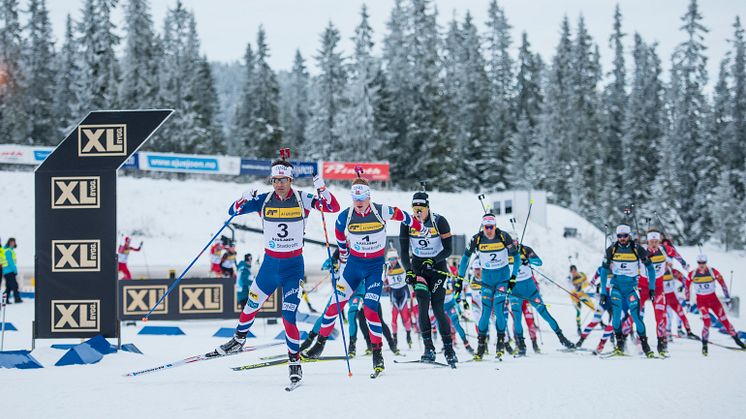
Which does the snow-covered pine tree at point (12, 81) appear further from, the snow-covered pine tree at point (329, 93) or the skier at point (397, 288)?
the skier at point (397, 288)

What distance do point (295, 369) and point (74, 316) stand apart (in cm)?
498

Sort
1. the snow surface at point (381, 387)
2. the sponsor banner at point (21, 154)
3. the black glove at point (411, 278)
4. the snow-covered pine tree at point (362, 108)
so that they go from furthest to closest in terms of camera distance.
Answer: the snow-covered pine tree at point (362, 108)
the sponsor banner at point (21, 154)
the black glove at point (411, 278)
the snow surface at point (381, 387)

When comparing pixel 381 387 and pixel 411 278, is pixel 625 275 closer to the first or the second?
pixel 411 278

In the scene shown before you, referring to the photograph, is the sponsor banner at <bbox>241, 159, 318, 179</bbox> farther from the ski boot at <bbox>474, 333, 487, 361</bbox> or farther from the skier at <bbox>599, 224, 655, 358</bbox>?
the ski boot at <bbox>474, 333, 487, 361</bbox>

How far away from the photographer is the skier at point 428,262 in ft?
34.2

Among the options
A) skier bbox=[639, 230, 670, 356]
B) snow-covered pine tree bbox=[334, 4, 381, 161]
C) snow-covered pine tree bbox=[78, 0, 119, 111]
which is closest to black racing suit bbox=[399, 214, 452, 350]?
skier bbox=[639, 230, 670, 356]

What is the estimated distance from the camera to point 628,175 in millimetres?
64500

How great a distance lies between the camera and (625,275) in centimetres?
1320

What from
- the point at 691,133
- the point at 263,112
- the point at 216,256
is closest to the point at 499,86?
the point at 691,133

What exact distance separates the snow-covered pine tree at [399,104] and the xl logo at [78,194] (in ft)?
142

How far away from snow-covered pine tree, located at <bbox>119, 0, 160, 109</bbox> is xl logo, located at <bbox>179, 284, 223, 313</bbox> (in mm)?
37052

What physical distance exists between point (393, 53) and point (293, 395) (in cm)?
5079

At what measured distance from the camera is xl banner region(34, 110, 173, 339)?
11.2m

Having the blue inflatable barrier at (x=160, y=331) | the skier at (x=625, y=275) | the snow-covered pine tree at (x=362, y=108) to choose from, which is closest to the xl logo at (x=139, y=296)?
the blue inflatable barrier at (x=160, y=331)
